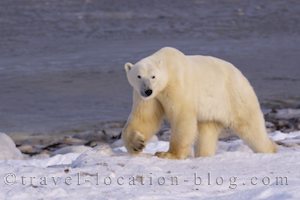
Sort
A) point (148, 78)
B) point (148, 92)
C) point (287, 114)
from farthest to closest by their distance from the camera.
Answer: point (287, 114), point (148, 78), point (148, 92)

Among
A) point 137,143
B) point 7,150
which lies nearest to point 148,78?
point 137,143

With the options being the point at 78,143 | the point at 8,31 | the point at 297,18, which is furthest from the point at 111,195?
the point at 297,18

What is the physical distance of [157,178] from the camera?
180 inches

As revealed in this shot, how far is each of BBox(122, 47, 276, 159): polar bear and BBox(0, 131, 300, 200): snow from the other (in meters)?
0.17

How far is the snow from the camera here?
4.21m

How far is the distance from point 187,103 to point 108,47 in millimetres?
9331

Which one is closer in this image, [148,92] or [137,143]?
[148,92]

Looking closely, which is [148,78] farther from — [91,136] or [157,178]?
[91,136]

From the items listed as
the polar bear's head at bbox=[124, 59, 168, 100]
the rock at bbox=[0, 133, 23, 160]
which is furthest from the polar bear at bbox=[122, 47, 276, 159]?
the rock at bbox=[0, 133, 23, 160]

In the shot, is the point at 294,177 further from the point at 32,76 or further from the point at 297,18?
the point at 297,18

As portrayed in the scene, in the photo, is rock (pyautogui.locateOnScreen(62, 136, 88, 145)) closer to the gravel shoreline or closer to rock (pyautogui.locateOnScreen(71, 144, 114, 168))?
the gravel shoreline

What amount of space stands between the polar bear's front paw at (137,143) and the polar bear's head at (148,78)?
237mm

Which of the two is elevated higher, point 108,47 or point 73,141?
point 108,47

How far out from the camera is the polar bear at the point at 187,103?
5199 millimetres
